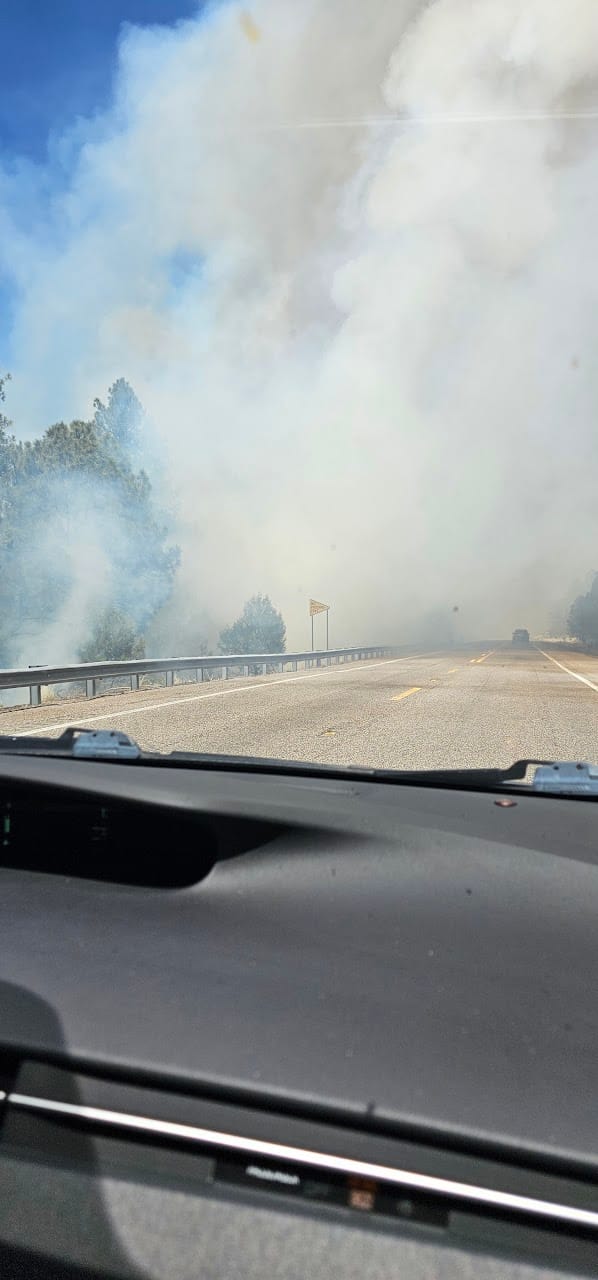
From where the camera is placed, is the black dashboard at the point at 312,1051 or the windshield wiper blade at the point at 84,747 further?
the windshield wiper blade at the point at 84,747

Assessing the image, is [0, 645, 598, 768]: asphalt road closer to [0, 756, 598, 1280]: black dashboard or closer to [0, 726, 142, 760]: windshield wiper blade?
[0, 726, 142, 760]: windshield wiper blade

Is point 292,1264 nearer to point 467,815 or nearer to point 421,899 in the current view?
point 421,899

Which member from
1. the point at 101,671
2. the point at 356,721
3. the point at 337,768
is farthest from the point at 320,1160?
the point at 101,671

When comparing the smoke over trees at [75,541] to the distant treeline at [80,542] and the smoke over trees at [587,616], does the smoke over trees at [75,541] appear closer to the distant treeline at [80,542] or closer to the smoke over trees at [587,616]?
the distant treeline at [80,542]

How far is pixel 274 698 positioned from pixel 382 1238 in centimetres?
1348

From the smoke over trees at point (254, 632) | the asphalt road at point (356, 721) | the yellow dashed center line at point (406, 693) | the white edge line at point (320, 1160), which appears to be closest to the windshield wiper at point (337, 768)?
the white edge line at point (320, 1160)

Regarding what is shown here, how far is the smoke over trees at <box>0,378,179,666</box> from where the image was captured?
104 ft

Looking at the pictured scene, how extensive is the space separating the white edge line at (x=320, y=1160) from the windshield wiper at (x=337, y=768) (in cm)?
145

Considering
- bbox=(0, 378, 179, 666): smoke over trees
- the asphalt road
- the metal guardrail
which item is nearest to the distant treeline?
bbox=(0, 378, 179, 666): smoke over trees

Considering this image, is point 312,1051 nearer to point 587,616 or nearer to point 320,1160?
point 320,1160

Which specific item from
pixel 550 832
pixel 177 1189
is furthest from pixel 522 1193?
pixel 550 832

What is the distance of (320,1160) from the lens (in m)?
1.35

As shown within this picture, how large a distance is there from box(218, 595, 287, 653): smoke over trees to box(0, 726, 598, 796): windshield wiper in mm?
67823

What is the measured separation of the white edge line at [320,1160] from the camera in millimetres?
1258
